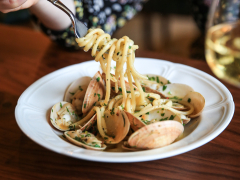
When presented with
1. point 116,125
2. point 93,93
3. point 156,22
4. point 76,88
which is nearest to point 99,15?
point 76,88

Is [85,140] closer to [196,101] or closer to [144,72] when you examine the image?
[196,101]

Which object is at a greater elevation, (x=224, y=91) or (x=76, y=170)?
(x=224, y=91)

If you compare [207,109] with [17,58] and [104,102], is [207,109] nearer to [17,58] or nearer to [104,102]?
[104,102]

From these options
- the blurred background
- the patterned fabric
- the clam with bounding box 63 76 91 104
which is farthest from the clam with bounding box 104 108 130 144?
the blurred background

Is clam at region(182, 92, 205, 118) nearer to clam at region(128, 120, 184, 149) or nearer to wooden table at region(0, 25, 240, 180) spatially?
wooden table at region(0, 25, 240, 180)

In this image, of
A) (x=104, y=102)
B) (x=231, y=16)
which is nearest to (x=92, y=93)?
(x=104, y=102)
